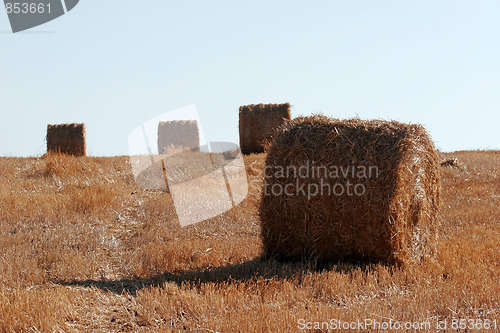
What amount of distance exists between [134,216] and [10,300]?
4914 millimetres

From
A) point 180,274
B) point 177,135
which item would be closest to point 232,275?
point 180,274

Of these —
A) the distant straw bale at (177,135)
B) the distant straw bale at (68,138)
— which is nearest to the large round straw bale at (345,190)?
the distant straw bale at (68,138)

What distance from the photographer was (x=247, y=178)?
1330cm

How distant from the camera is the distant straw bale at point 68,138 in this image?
1886 centimetres

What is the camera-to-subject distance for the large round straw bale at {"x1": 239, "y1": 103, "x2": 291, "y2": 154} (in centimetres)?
1927

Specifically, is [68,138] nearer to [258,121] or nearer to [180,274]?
[258,121]

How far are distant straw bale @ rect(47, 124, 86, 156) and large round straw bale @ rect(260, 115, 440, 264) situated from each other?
13.3m

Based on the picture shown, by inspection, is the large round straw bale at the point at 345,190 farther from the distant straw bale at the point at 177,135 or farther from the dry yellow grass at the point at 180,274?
the distant straw bale at the point at 177,135

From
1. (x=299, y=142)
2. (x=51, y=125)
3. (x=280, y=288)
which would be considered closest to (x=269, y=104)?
(x=51, y=125)

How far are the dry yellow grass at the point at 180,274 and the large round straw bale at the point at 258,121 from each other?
8.24m

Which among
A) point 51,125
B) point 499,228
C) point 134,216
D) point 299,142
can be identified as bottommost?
point 499,228

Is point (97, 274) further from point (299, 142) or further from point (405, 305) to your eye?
point (405, 305)

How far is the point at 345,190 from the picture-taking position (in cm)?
675

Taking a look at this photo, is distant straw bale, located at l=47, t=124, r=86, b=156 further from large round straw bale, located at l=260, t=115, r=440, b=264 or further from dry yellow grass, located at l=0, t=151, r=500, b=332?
large round straw bale, located at l=260, t=115, r=440, b=264
